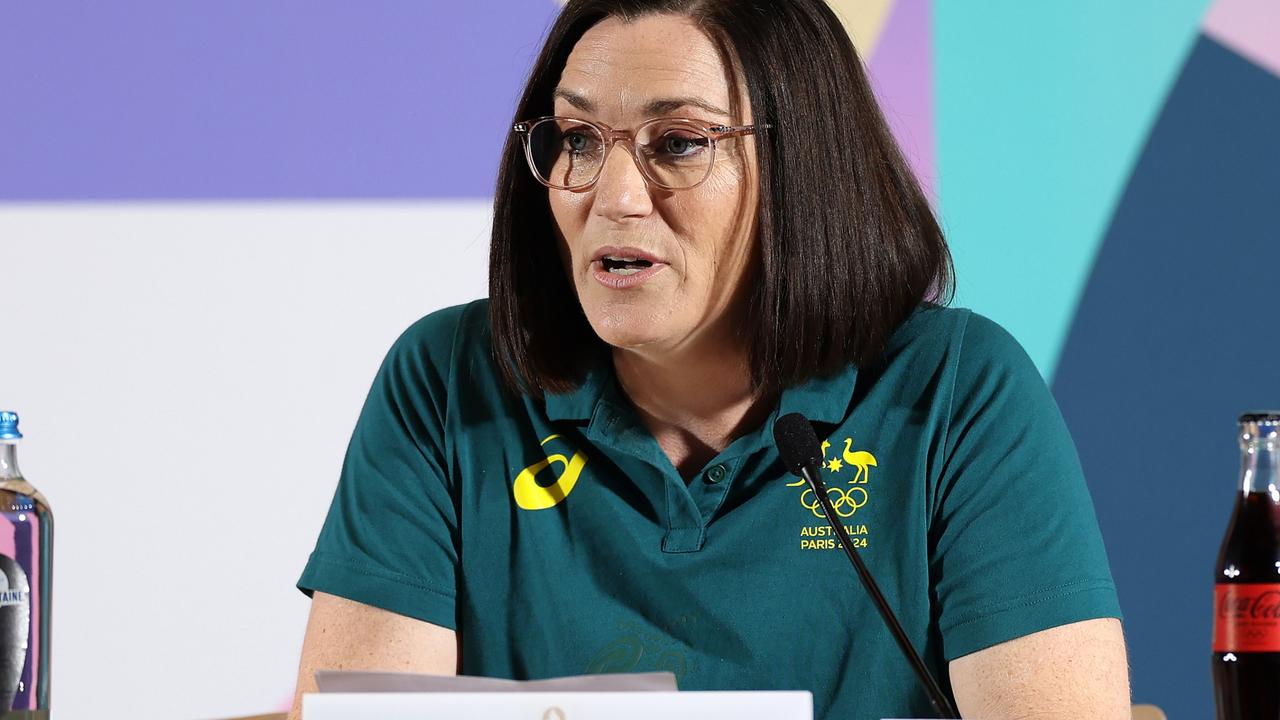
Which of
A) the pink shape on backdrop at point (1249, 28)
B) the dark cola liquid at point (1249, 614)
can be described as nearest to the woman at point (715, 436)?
the dark cola liquid at point (1249, 614)

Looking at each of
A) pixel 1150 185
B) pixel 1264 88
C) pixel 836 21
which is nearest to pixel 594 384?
pixel 836 21

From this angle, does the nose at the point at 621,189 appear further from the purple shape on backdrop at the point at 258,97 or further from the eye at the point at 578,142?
the purple shape on backdrop at the point at 258,97

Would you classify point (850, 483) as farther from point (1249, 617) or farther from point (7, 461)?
point (7, 461)

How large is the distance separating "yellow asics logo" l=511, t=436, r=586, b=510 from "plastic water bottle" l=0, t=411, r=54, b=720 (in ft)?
1.42

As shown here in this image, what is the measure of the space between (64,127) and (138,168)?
12 cm

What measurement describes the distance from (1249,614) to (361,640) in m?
0.74

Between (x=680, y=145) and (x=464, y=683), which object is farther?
(x=680, y=145)

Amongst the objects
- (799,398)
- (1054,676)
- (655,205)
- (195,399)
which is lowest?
(195,399)

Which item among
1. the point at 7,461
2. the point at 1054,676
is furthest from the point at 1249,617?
the point at 7,461

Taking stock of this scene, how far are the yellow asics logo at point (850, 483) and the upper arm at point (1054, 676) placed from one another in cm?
17

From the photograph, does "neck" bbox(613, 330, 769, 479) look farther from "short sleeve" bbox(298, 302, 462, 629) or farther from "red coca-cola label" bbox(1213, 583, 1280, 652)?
"red coca-cola label" bbox(1213, 583, 1280, 652)

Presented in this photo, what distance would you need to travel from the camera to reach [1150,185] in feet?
7.45

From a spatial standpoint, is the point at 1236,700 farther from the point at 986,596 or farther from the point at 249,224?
the point at 249,224

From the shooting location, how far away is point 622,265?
4.40 ft
